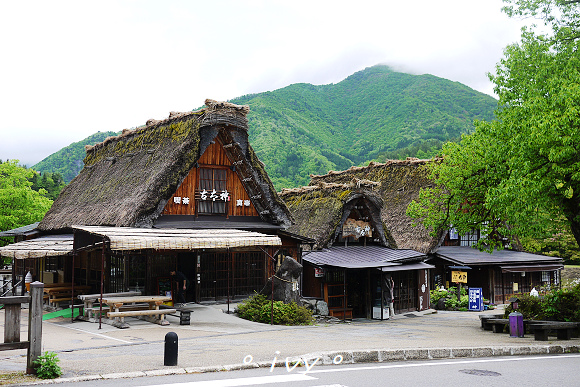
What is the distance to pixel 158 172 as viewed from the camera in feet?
64.0

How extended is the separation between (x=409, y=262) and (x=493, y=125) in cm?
913

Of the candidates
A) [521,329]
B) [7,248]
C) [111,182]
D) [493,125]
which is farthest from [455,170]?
[7,248]

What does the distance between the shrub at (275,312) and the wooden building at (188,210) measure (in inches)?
52.4

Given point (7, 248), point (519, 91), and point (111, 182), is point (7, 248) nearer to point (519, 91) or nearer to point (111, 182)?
point (111, 182)

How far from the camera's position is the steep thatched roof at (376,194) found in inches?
962

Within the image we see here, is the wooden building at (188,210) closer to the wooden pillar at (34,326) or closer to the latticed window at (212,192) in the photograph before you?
the latticed window at (212,192)

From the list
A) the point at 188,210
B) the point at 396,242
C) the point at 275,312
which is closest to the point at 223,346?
the point at 275,312

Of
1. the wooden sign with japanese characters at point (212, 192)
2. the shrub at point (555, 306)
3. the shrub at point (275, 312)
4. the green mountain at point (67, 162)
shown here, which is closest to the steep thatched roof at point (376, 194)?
the wooden sign with japanese characters at point (212, 192)

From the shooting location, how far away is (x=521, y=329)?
14703mm

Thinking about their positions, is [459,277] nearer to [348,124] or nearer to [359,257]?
[359,257]

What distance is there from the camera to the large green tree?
1416 centimetres

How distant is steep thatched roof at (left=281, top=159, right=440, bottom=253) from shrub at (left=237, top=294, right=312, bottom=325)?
251 inches

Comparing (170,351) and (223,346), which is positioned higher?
(170,351)

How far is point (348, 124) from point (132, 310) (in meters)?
87.8
